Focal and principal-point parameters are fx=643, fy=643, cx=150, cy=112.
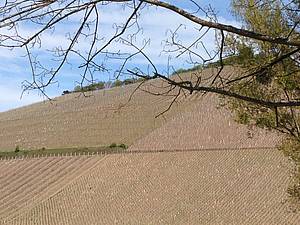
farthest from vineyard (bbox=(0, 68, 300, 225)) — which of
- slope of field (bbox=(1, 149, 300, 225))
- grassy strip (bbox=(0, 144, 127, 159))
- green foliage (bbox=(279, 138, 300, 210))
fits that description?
green foliage (bbox=(279, 138, 300, 210))

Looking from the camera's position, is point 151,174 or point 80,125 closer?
point 151,174

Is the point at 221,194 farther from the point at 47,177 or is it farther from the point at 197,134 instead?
the point at 47,177

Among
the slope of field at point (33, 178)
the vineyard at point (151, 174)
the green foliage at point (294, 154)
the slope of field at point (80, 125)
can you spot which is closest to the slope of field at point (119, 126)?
the slope of field at point (80, 125)

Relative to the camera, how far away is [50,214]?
36.3m

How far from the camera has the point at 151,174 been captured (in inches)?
1586

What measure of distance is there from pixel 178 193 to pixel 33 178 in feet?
44.3

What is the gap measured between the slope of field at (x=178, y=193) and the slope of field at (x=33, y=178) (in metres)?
1.14

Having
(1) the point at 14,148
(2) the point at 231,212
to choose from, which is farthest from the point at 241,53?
(1) the point at 14,148

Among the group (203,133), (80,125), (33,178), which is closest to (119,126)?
(80,125)

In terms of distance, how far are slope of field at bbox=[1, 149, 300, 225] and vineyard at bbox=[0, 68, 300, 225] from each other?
2.3 inches

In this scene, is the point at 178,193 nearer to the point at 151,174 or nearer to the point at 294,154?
the point at 151,174

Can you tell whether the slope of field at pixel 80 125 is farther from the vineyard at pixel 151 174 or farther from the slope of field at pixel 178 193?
the slope of field at pixel 178 193

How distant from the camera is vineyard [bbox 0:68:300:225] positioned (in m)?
32.2

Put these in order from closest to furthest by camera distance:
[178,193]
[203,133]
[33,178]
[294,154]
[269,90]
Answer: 1. [269,90]
2. [294,154]
3. [178,193]
4. [33,178]
5. [203,133]
